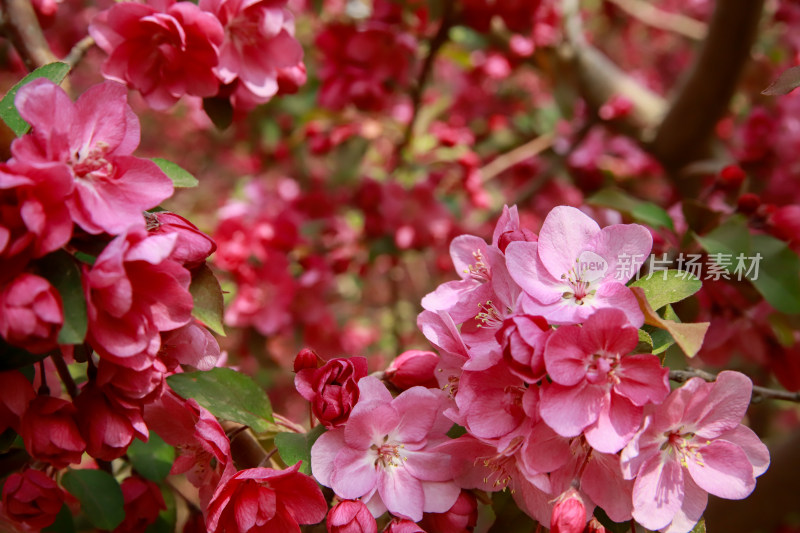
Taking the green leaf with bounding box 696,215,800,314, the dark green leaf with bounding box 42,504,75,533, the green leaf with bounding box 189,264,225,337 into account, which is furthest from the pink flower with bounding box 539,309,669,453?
the dark green leaf with bounding box 42,504,75,533

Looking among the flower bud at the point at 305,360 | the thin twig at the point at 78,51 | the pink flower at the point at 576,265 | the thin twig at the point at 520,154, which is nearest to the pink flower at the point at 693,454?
the pink flower at the point at 576,265

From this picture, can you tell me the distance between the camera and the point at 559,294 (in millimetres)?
727

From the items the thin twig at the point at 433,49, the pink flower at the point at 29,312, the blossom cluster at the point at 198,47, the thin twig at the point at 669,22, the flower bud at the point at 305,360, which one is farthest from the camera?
the thin twig at the point at 669,22

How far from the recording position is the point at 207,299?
2.46 ft

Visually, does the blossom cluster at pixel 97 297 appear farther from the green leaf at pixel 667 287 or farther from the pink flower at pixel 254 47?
the green leaf at pixel 667 287

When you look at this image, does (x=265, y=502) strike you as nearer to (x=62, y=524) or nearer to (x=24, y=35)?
(x=62, y=524)

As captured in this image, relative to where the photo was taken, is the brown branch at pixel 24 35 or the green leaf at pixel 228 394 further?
the brown branch at pixel 24 35

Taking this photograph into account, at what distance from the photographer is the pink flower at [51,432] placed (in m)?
0.71

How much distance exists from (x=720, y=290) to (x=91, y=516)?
1099mm

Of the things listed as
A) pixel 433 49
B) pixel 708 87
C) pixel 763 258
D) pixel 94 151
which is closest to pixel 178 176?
pixel 94 151

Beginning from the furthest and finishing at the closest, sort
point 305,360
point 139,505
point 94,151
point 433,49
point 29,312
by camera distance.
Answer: point 433,49, point 139,505, point 305,360, point 94,151, point 29,312

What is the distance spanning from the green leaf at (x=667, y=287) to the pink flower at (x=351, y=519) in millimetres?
388

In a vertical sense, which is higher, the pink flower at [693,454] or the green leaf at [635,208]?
the pink flower at [693,454]

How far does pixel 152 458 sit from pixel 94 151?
1.65 ft
